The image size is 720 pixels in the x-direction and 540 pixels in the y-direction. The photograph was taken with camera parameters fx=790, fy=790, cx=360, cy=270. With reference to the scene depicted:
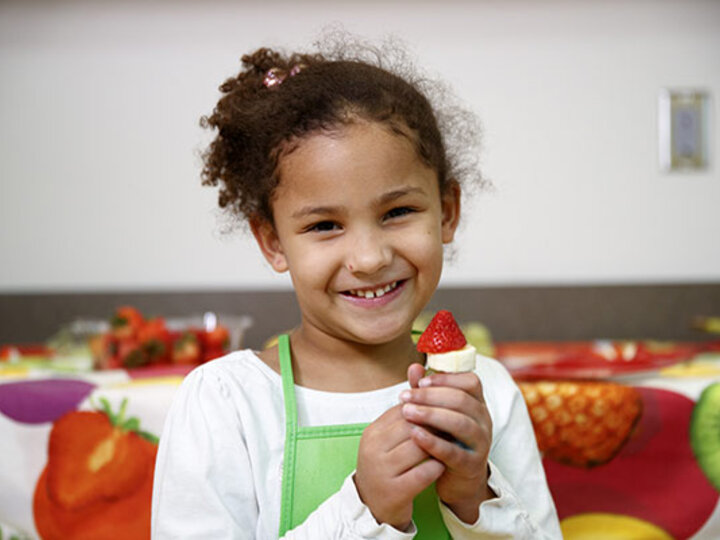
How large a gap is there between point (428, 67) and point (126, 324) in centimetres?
174

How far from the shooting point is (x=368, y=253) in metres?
0.82

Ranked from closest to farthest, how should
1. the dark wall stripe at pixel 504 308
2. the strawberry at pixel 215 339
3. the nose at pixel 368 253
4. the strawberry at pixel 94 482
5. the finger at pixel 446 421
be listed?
the finger at pixel 446 421, the nose at pixel 368 253, the strawberry at pixel 94 482, the strawberry at pixel 215 339, the dark wall stripe at pixel 504 308

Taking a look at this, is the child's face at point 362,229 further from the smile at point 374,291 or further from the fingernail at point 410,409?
the fingernail at point 410,409

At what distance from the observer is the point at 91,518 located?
121 cm

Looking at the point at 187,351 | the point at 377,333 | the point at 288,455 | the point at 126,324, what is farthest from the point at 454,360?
the point at 126,324

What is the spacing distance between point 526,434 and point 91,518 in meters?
0.69

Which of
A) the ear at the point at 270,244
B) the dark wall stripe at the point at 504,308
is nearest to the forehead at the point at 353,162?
the ear at the point at 270,244

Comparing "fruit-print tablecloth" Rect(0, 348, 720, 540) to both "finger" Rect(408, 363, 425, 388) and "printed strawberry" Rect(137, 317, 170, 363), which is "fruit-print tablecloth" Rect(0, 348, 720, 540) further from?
"finger" Rect(408, 363, 425, 388)

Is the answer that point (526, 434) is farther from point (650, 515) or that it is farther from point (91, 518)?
point (91, 518)

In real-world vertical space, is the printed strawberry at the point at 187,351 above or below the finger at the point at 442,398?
below

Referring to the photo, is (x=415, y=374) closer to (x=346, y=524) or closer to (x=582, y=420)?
(x=346, y=524)

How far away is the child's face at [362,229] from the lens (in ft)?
2.76

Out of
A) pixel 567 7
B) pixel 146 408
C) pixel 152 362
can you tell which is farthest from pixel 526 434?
pixel 567 7

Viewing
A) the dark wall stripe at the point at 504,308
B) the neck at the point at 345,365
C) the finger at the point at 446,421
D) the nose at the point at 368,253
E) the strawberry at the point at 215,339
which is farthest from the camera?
the dark wall stripe at the point at 504,308
